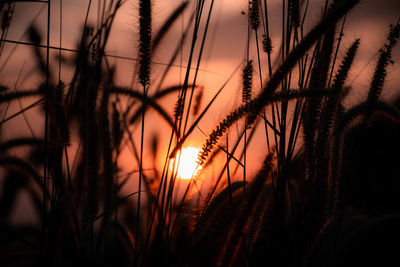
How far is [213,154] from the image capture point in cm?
96

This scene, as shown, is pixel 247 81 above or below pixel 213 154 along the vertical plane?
above

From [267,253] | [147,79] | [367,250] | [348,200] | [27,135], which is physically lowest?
A: [267,253]

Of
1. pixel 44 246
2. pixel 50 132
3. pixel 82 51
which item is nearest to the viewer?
pixel 44 246

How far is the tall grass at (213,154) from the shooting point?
2.19 feet

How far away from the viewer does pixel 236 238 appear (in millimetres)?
703

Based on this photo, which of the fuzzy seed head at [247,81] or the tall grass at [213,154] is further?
the fuzzy seed head at [247,81]

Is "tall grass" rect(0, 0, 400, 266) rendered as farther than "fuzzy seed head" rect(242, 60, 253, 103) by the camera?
No

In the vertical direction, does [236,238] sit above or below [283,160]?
below

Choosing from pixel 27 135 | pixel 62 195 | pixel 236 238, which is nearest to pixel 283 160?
pixel 236 238

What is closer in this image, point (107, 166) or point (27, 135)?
point (107, 166)

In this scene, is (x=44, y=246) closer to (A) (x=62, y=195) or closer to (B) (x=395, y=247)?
(A) (x=62, y=195)

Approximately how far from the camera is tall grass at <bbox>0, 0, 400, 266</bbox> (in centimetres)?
67

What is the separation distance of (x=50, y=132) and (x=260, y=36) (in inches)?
30.1

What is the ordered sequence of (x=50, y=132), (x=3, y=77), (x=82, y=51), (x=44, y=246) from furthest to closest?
(x=3, y=77) → (x=50, y=132) → (x=82, y=51) → (x=44, y=246)
